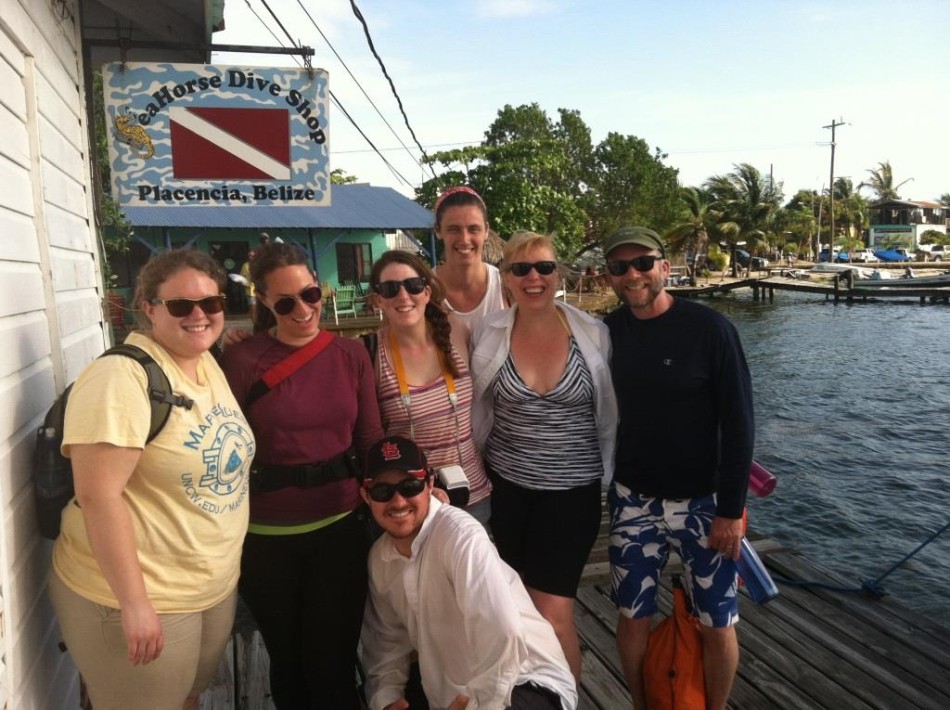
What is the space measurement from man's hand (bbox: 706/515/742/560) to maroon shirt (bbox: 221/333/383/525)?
1.40 m

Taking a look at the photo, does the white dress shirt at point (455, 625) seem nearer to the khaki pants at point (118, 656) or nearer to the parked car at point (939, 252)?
the khaki pants at point (118, 656)

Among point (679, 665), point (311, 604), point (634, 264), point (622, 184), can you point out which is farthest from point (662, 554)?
point (622, 184)

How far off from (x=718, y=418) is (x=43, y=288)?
2.60 metres

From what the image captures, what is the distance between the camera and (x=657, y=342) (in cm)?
265

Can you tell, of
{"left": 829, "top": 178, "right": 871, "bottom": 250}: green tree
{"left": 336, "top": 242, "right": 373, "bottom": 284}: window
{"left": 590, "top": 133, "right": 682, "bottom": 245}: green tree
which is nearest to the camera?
{"left": 336, "top": 242, "right": 373, "bottom": 284}: window

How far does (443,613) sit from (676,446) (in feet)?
3.65

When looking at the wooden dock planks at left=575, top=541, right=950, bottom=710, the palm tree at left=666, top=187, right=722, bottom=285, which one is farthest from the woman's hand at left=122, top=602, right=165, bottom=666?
the palm tree at left=666, top=187, right=722, bottom=285

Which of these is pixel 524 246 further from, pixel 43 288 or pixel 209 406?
pixel 43 288

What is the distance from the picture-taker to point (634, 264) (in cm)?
269

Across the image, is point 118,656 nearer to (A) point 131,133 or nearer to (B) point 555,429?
(B) point 555,429

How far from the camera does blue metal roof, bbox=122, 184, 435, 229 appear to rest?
18.0m

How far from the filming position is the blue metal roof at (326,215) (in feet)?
59.2

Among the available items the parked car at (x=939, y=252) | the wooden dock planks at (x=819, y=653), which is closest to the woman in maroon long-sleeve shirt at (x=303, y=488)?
the wooden dock planks at (x=819, y=653)

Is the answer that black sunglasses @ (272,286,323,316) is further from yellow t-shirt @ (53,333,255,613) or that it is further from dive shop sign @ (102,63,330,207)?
dive shop sign @ (102,63,330,207)
